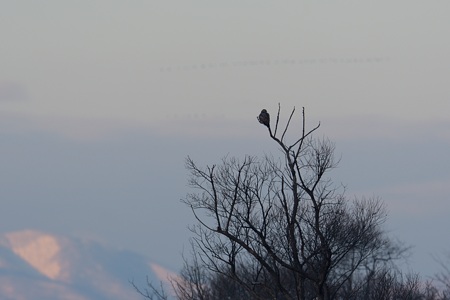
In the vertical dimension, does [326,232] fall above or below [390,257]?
below

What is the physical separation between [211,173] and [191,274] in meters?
17.5

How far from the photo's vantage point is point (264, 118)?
23.5 m

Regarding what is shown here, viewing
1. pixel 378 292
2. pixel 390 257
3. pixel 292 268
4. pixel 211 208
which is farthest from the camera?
pixel 390 257

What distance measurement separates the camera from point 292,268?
25328 millimetres

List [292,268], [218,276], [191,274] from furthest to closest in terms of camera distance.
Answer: [191,274], [218,276], [292,268]

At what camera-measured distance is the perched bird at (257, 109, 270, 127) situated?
23531mm

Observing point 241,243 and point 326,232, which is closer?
point 241,243

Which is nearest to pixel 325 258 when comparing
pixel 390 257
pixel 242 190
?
pixel 242 190

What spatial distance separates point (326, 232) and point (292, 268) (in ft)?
7.82

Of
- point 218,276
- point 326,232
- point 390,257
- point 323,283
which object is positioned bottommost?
point 323,283

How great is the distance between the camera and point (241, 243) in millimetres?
25469

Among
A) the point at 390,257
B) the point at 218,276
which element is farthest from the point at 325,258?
the point at 390,257

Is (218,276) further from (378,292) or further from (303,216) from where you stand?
(303,216)

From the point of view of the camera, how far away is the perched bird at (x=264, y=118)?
23.5m
